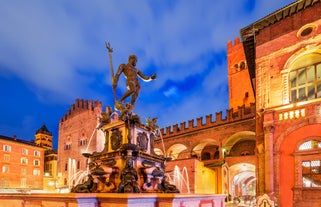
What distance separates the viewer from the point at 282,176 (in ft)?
49.1

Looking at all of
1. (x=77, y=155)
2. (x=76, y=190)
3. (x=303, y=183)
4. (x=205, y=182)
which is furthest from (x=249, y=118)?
(x=77, y=155)

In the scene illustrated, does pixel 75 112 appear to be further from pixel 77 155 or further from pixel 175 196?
pixel 175 196

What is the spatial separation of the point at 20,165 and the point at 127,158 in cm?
4581

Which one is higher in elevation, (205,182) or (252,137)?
(252,137)

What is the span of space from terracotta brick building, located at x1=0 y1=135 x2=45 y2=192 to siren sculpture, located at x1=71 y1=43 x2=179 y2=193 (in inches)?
1559

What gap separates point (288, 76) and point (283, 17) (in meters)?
3.94

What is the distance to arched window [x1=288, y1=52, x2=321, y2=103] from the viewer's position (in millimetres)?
15336

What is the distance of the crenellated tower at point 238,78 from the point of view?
39.8 meters

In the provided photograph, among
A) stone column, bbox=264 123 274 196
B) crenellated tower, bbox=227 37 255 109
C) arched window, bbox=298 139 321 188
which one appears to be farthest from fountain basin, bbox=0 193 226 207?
crenellated tower, bbox=227 37 255 109

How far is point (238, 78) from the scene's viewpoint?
4203 centimetres

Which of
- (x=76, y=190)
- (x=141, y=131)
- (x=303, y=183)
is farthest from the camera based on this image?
(x=303, y=183)

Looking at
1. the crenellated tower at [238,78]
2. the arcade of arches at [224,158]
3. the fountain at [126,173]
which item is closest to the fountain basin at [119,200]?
the fountain at [126,173]

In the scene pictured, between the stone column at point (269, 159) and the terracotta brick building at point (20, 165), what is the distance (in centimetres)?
3890

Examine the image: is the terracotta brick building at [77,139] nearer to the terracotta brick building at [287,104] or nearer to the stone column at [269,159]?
the terracotta brick building at [287,104]
